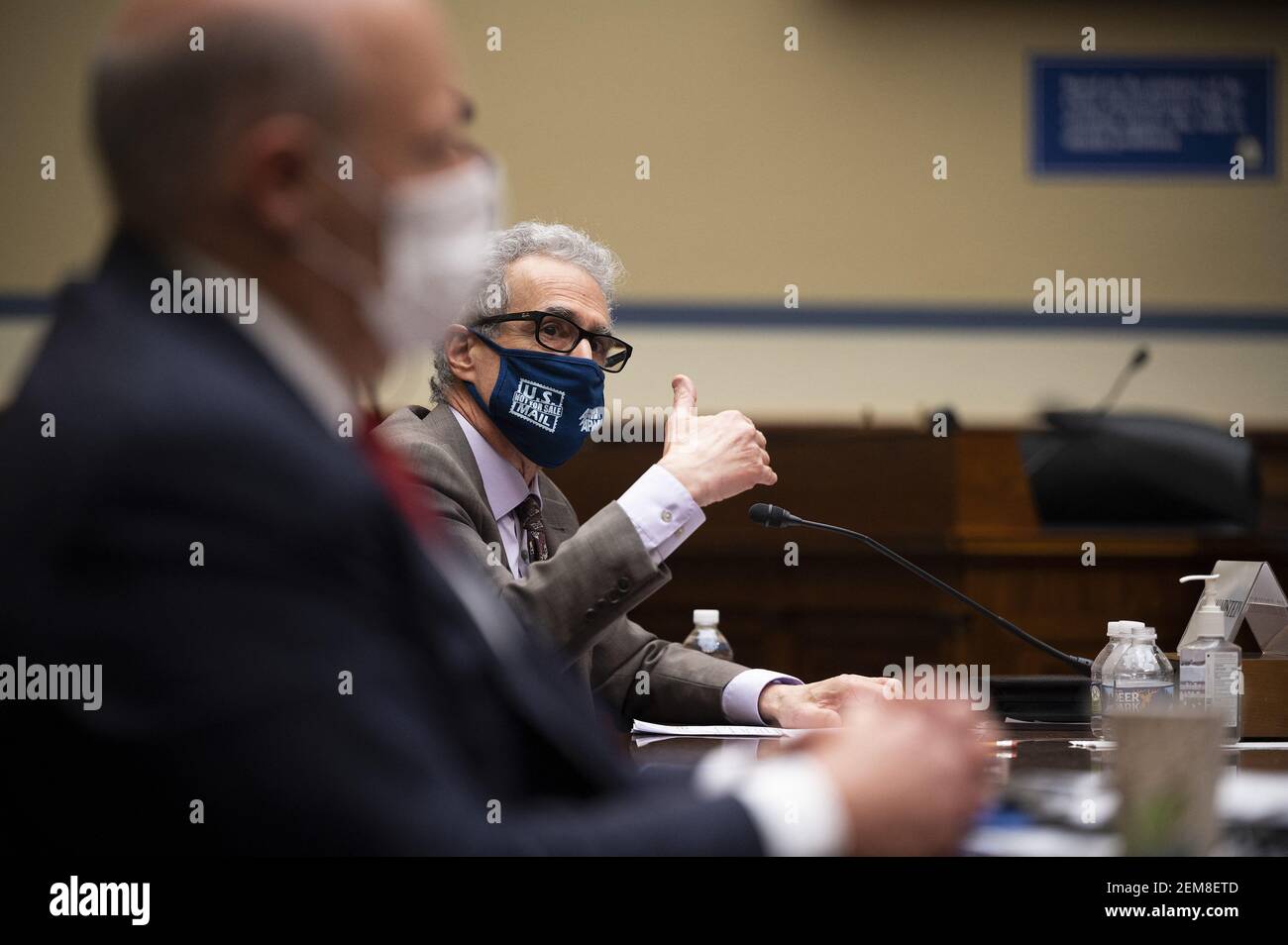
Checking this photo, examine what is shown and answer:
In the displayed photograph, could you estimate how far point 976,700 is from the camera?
2.02m

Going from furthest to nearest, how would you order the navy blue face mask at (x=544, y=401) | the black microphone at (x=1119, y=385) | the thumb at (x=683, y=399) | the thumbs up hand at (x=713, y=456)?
the black microphone at (x=1119, y=385)
the navy blue face mask at (x=544, y=401)
the thumb at (x=683, y=399)
the thumbs up hand at (x=713, y=456)

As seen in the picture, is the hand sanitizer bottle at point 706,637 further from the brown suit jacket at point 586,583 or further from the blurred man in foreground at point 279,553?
the blurred man in foreground at point 279,553

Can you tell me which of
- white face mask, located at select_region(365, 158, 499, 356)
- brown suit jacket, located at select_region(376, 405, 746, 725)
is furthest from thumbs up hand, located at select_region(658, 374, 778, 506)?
white face mask, located at select_region(365, 158, 499, 356)

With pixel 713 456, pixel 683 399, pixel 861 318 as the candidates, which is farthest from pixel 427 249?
pixel 861 318

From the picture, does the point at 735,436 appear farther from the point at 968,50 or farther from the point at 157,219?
the point at 968,50

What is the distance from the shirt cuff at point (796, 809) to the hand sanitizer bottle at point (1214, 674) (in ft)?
3.86

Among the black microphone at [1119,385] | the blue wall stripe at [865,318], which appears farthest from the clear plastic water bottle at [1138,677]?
the blue wall stripe at [865,318]

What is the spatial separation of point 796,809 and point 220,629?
1.02ft

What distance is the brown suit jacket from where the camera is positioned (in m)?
1.65

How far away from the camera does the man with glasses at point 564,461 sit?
166 cm

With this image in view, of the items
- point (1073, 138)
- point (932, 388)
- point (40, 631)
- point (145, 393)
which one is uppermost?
point (1073, 138)

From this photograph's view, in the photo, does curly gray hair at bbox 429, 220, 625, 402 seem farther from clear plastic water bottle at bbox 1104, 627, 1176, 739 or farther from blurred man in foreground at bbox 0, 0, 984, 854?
blurred man in foreground at bbox 0, 0, 984, 854
